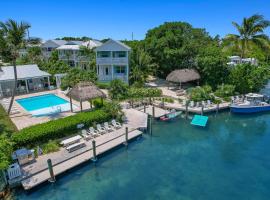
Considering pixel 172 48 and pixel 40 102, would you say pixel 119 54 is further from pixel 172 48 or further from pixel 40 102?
pixel 40 102

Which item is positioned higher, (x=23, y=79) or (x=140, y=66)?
(x=140, y=66)

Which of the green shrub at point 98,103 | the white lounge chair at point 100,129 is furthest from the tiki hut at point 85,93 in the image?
the white lounge chair at point 100,129

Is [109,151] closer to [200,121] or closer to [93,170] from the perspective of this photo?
[93,170]

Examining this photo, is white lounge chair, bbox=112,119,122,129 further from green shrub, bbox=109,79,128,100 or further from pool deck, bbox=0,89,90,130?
green shrub, bbox=109,79,128,100

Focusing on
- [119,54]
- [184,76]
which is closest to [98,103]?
[119,54]

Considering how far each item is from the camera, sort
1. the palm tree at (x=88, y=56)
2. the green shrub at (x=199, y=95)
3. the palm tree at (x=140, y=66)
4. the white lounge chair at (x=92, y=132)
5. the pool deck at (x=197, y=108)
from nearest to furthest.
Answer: the white lounge chair at (x=92, y=132), the pool deck at (x=197, y=108), the green shrub at (x=199, y=95), the palm tree at (x=140, y=66), the palm tree at (x=88, y=56)

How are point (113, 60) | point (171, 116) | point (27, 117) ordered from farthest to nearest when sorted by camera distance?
Answer: point (113, 60), point (171, 116), point (27, 117)

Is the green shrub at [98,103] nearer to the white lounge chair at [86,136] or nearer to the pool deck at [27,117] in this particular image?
the pool deck at [27,117]
